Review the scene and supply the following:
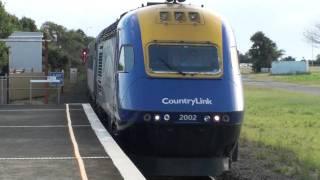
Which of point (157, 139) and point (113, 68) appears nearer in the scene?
point (157, 139)

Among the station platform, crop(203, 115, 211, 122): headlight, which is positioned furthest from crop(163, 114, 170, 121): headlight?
the station platform

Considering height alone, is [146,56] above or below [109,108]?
above

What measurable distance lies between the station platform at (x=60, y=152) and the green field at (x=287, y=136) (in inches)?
148

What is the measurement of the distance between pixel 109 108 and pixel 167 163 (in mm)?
3337

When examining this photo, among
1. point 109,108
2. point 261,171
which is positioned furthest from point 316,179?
point 109,108

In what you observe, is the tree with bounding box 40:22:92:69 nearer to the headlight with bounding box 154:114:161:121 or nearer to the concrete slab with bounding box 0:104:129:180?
the concrete slab with bounding box 0:104:129:180

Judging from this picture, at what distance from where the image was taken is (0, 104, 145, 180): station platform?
10.1 meters

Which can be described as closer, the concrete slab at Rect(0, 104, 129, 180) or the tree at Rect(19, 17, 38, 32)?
the concrete slab at Rect(0, 104, 129, 180)

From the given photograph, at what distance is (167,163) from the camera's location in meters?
12.3

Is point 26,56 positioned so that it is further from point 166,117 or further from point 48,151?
point 166,117

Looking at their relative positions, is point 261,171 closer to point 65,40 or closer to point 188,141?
point 188,141

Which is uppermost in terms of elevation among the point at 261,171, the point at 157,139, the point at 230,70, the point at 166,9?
the point at 166,9

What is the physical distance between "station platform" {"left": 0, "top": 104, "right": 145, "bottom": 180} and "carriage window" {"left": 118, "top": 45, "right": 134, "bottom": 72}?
1.49 metres

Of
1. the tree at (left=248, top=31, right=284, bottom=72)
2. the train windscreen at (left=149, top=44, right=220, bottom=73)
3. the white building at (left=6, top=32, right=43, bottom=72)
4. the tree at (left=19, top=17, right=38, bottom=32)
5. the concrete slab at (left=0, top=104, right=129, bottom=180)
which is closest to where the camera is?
the concrete slab at (left=0, top=104, right=129, bottom=180)
